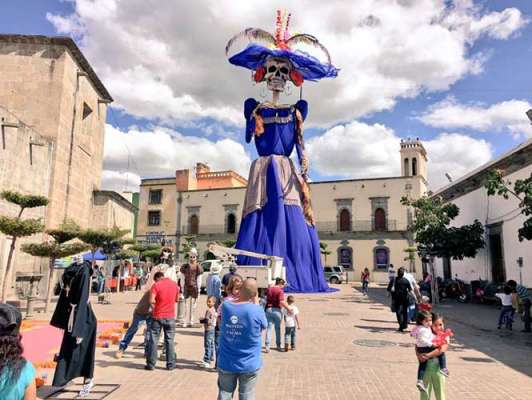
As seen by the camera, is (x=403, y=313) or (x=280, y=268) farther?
(x=280, y=268)

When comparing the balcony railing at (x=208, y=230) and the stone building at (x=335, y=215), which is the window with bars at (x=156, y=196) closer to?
the stone building at (x=335, y=215)

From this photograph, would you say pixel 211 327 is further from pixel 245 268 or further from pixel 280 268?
pixel 280 268

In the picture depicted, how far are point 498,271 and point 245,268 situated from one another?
12.0 meters

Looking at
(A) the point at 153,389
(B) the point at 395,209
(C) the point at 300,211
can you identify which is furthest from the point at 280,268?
(B) the point at 395,209

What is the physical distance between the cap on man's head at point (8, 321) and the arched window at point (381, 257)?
A: 134ft

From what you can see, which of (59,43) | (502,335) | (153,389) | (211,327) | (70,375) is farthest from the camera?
(59,43)

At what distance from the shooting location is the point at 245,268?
18984 millimetres

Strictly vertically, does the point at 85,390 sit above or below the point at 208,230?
below

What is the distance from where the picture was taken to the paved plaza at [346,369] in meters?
5.86

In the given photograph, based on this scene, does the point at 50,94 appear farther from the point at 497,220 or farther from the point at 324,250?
the point at 324,250

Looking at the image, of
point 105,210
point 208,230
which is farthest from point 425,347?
point 208,230

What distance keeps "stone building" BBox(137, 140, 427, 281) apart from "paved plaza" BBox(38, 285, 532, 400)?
30071mm

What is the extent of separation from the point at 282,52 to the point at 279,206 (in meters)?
8.23

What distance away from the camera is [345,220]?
43938 millimetres
